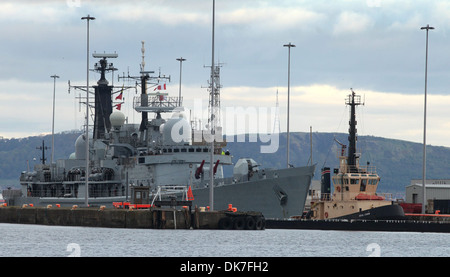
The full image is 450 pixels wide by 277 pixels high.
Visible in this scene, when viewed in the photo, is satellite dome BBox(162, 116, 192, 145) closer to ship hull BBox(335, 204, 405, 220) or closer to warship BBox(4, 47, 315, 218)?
warship BBox(4, 47, 315, 218)

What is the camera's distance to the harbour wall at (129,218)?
65625 mm

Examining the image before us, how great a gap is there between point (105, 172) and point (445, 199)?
33613 millimetres

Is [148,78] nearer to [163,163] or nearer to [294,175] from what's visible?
[163,163]

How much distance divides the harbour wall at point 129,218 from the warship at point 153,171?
Answer: 2.06 metres

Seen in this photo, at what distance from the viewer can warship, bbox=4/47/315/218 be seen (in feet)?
235

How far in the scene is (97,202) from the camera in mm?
80000

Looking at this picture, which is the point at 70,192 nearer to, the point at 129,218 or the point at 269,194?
the point at 129,218

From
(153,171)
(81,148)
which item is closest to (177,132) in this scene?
(153,171)

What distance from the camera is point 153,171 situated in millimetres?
76250

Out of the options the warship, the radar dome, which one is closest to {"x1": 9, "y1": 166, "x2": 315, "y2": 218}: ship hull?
the warship

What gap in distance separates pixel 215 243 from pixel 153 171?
23720 millimetres

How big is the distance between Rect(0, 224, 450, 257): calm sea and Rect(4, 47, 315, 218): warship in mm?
4540
